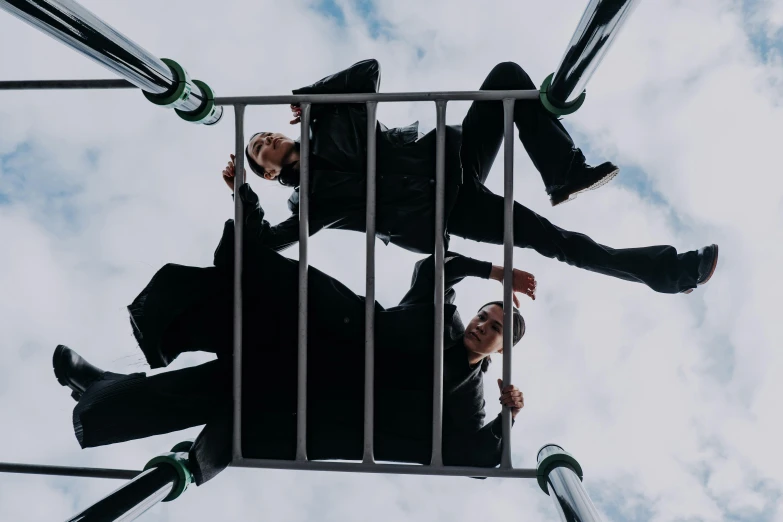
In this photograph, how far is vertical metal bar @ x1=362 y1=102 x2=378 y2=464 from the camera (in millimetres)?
2820

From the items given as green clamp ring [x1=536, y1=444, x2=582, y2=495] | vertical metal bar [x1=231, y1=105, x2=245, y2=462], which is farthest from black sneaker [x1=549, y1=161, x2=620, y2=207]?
vertical metal bar [x1=231, y1=105, x2=245, y2=462]

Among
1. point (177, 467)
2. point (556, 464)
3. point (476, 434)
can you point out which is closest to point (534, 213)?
point (476, 434)

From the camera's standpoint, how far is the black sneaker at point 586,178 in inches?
114

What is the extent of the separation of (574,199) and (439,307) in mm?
740

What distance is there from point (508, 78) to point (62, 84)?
1770 mm

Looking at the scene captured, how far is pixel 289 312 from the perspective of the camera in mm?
2994

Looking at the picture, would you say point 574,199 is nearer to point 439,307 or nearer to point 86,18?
point 439,307

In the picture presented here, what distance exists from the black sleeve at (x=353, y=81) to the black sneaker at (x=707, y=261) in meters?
1.48

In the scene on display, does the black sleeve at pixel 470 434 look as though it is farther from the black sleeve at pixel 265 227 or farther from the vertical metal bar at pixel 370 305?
the black sleeve at pixel 265 227

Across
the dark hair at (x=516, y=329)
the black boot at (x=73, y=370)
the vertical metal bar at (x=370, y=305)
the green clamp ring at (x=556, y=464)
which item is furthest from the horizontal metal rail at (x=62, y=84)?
the green clamp ring at (x=556, y=464)

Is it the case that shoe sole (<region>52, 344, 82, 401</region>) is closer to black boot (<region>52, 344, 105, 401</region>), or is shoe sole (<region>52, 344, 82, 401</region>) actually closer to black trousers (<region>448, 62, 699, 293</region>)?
black boot (<region>52, 344, 105, 401</region>)

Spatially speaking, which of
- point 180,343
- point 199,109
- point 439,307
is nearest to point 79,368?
point 180,343

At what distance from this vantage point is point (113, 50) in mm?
2377

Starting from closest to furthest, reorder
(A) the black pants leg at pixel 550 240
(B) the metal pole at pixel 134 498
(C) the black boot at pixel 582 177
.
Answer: (B) the metal pole at pixel 134 498, (C) the black boot at pixel 582 177, (A) the black pants leg at pixel 550 240
